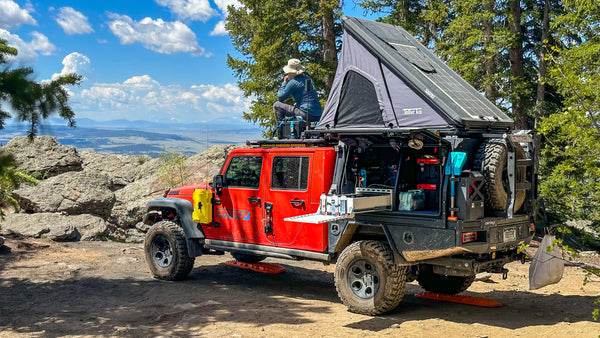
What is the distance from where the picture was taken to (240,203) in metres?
9.38

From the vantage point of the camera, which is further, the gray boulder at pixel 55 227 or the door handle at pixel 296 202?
the gray boulder at pixel 55 227

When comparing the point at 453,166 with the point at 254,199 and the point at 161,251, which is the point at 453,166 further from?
the point at 161,251

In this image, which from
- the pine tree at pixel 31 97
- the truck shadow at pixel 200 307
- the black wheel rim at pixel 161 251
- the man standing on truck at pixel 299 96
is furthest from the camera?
the man standing on truck at pixel 299 96

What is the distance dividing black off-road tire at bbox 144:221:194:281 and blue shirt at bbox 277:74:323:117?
308 cm

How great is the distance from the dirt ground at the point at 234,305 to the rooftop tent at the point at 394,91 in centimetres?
256

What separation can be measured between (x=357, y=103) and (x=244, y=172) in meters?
2.14

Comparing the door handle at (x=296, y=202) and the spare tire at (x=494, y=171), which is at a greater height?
the spare tire at (x=494, y=171)

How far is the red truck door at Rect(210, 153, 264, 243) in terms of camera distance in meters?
9.20

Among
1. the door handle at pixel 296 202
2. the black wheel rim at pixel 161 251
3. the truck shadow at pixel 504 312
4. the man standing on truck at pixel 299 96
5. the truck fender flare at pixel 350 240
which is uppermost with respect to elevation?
the man standing on truck at pixel 299 96

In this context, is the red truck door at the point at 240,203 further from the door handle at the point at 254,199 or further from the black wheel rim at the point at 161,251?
the black wheel rim at the point at 161,251

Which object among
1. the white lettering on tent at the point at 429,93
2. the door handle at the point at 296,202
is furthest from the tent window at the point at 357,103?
the door handle at the point at 296,202

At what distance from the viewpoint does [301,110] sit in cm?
1053

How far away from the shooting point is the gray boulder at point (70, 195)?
15.0 meters

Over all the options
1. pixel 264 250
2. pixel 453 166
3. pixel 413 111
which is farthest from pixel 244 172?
pixel 453 166
